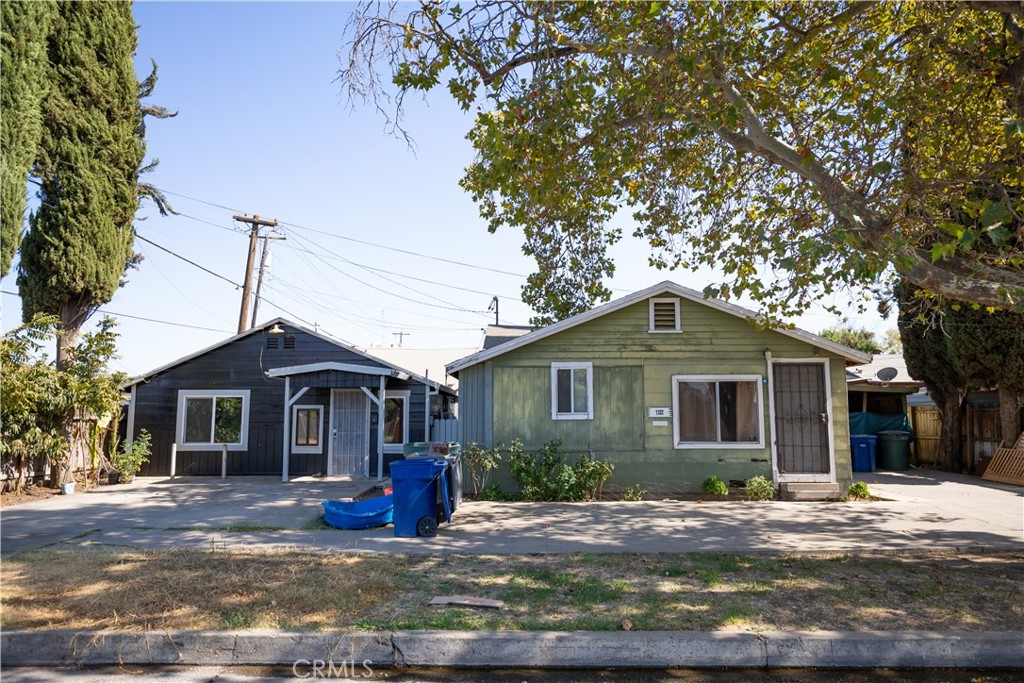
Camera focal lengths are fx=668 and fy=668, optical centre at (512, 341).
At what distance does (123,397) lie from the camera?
62.6 feet

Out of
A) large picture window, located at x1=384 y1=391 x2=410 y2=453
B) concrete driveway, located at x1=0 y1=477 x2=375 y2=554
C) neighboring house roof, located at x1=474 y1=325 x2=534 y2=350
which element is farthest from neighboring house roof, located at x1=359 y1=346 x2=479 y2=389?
concrete driveway, located at x1=0 y1=477 x2=375 y2=554

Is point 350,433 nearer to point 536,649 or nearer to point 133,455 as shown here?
point 133,455

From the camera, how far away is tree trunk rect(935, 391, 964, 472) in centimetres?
2023

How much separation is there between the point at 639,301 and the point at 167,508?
10.1m

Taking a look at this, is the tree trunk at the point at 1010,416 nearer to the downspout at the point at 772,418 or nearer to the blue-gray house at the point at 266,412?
the downspout at the point at 772,418

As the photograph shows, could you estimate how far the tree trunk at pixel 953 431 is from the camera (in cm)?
2023

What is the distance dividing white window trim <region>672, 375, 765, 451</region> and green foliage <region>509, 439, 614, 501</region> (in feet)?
5.24

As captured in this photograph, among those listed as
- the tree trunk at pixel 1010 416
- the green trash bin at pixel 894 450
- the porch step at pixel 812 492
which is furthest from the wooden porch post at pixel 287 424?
the tree trunk at pixel 1010 416

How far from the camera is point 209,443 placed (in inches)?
766

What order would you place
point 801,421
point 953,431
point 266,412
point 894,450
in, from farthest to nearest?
point 894,450
point 953,431
point 266,412
point 801,421

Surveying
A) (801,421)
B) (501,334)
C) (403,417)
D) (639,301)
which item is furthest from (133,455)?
(801,421)

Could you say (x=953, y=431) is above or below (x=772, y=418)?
below

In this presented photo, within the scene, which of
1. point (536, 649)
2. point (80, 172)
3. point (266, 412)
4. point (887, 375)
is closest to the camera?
point (536, 649)

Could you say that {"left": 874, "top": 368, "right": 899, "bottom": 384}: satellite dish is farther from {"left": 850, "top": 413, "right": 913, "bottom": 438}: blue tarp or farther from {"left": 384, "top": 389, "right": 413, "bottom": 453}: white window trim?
{"left": 384, "top": 389, "right": 413, "bottom": 453}: white window trim
